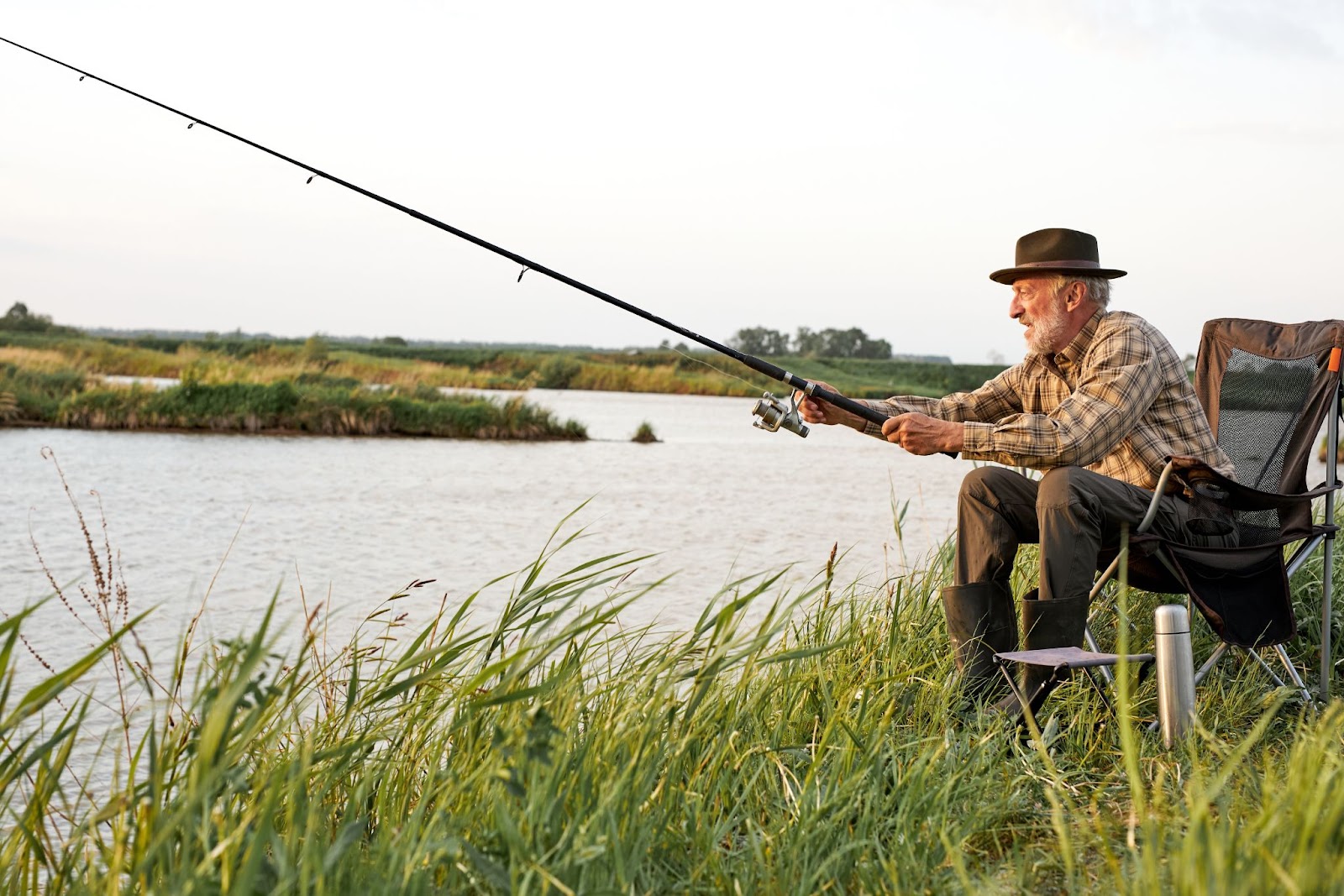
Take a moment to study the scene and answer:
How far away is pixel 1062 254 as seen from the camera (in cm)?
317

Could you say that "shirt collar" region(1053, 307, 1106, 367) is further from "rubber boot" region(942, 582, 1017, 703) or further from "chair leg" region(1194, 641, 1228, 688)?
"chair leg" region(1194, 641, 1228, 688)

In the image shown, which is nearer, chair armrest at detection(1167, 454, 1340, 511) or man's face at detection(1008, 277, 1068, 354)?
chair armrest at detection(1167, 454, 1340, 511)

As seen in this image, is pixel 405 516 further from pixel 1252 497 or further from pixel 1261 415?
pixel 1252 497

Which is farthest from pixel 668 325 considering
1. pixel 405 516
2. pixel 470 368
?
pixel 470 368

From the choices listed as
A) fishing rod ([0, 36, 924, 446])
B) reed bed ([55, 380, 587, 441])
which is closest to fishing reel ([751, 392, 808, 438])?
fishing rod ([0, 36, 924, 446])

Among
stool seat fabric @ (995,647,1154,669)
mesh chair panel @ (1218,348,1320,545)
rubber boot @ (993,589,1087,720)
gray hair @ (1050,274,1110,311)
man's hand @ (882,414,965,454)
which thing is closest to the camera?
stool seat fabric @ (995,647,1154,669)

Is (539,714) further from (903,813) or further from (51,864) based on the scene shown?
(51,864)

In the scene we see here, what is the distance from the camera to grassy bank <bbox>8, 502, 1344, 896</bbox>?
1.46 meters

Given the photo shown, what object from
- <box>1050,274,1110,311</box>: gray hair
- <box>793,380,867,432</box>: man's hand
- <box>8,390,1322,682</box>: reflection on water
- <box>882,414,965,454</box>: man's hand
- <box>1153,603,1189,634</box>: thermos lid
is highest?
<box>1050,274,1110,311</box>: gray hair

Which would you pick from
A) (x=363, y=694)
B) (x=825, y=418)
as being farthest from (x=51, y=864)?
(x=825, y=418)

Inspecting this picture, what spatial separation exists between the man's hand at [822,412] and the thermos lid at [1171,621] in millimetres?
975

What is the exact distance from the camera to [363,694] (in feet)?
7.45

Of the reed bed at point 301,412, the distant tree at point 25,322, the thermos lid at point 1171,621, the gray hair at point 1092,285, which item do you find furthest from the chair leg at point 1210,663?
the distant tree at point 25,322

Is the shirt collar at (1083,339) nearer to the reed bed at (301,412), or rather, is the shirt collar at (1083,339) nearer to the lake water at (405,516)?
the lake water at (405,516)
